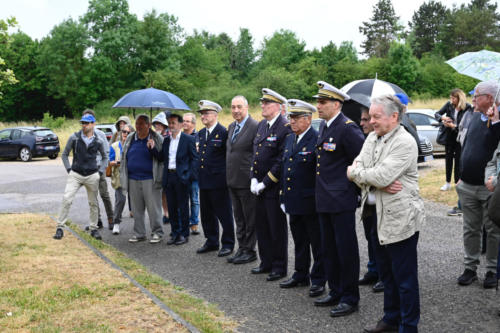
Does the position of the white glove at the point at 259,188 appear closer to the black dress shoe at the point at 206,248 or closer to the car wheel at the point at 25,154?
the black dress shoe at the point at 206,248

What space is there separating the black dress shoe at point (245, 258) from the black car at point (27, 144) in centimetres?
2347

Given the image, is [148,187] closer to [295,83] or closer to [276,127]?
[276,127]

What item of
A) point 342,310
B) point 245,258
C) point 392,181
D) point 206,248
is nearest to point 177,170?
point 206,248

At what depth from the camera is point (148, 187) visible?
895 centimetres

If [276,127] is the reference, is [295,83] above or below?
above

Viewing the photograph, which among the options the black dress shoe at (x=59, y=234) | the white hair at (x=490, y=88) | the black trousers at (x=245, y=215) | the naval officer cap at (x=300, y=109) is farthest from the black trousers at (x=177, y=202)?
the white hair at (x=490, y=88)

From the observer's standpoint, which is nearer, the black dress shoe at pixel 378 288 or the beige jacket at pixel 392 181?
the beige jacket at pixel 392 181

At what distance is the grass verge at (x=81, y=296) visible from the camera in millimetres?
4895

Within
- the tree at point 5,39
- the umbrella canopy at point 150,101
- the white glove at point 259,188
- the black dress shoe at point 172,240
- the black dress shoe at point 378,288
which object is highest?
the tree at point 5,39

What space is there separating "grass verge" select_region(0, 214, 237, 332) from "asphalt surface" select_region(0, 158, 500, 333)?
314 mm

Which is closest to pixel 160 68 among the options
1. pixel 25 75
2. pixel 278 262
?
pixel 25 75

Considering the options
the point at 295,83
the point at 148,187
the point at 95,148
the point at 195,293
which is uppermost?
the point at 295,83

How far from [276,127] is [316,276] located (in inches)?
79.3

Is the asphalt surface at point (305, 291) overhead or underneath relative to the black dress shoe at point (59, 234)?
underneath
